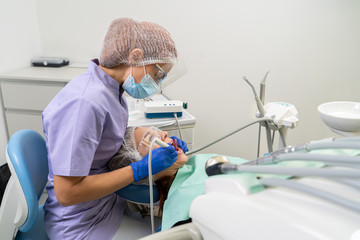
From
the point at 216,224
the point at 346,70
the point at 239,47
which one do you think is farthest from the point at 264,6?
the point at 216,224

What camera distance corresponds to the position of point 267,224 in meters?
0.41

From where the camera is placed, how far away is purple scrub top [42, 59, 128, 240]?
0.87 m

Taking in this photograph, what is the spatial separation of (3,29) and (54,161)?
152 centimetres

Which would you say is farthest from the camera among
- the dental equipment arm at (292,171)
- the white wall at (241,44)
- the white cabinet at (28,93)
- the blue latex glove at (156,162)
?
the white wall at (241,44)

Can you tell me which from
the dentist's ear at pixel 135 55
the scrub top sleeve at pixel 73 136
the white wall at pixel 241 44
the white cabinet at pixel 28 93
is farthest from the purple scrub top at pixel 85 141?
the white wall at pixel 241 44

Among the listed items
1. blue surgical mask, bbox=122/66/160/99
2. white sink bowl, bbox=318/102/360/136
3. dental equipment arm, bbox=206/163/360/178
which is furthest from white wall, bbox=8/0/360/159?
dental equipment arm, bbox=206/163/360/178

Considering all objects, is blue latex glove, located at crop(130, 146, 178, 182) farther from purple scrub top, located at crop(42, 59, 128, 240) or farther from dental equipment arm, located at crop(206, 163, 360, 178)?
dental equipment arm, located at crop(206, 163, 360, 178)

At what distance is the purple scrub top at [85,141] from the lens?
0.87 meters

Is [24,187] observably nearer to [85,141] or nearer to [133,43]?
[85,141]

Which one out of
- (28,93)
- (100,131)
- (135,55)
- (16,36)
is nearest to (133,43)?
(135,55)

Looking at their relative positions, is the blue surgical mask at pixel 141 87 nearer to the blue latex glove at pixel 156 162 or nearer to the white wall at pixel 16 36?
the blue latex glove at pixel 156 162

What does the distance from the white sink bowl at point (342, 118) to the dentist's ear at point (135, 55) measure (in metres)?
0.81

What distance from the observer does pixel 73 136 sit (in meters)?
0.86

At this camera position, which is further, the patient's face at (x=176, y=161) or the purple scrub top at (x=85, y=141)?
the patient's face at (x=176, y=161)
